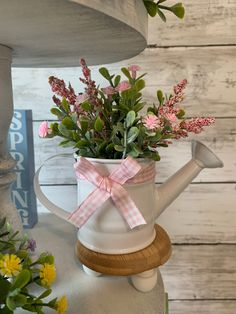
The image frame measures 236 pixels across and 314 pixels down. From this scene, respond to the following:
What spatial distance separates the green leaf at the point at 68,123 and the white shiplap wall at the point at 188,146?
361mm

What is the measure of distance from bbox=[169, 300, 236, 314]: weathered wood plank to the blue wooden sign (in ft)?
1.69

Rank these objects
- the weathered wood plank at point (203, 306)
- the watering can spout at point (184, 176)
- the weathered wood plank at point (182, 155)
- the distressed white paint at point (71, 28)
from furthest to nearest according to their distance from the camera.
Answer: the weathered wood plank at point (203, 306) → the weathered wood plank at point (182, 155) → the watering can spout at point (184, 176) → the distressed white paint at point (71, 28)

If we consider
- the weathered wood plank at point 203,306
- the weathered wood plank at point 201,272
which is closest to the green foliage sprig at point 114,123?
the weathered wood plank at point 201,272

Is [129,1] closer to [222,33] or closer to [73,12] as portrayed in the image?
[73,12]

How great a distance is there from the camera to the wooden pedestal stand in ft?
1.59

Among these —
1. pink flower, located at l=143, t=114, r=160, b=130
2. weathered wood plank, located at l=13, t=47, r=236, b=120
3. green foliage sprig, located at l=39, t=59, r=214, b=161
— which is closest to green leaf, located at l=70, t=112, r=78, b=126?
green foliage sprig, located at l=39, t=59, r=214, b=161

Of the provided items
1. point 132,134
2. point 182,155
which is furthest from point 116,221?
point 182,155

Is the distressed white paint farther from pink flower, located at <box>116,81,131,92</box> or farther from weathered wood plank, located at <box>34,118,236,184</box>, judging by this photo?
weathered wood plank, located at <box>34,118,236,184</box>

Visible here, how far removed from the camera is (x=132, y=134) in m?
0.46

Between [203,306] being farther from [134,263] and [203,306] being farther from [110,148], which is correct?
[110,148]

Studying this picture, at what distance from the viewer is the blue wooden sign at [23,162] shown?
2.30 ft

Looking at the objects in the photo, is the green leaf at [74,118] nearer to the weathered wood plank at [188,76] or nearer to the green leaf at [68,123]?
the green leaf at [68,123]

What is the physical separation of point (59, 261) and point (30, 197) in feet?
0.62

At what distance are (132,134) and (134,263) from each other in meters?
0.19
